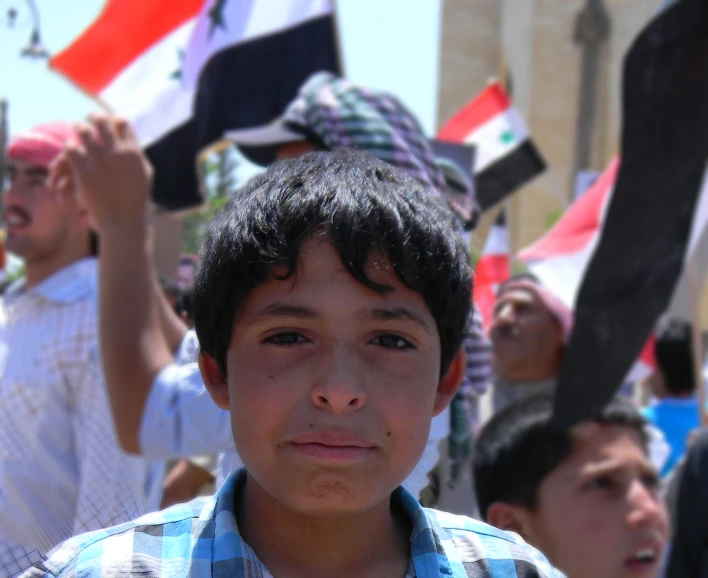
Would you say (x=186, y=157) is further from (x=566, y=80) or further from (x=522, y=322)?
(x=566, y=80)

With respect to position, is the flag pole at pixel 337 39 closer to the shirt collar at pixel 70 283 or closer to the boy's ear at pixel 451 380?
the shirt collar at pixel 70 283

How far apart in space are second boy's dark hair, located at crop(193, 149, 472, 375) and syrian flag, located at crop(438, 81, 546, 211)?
5.36 metres

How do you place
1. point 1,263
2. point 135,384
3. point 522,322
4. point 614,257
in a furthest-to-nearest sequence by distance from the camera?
point 1,263 < point 522,322 < point 614,257 < point 135,384

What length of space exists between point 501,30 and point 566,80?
334 centimetres

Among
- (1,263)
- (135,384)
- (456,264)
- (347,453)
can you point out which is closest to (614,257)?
(135,384)

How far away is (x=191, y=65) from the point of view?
471 centimetres

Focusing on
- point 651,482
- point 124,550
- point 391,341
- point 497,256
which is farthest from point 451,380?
point 497,256

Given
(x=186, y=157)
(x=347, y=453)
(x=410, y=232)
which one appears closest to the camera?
(x=347, y=453)

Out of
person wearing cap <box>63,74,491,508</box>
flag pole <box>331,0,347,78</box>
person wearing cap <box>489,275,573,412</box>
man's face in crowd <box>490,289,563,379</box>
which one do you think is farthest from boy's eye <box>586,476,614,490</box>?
flag pole <box>331,0,347,78</box>

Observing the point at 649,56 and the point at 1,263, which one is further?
the point at 1,263

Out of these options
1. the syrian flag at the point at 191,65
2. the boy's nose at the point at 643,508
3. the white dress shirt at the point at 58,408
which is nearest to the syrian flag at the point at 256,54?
the syrian flag at the point at 191,65

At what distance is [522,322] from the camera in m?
4.46

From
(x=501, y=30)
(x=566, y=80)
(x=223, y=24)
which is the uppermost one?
(x=501, y=30)

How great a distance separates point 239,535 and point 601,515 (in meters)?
1.50
